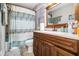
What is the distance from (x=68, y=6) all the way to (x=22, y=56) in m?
0.90

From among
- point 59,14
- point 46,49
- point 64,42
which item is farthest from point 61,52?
point 59,14

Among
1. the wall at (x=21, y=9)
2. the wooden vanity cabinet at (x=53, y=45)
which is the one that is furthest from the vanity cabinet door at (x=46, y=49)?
the wall at (x=21, y=9)

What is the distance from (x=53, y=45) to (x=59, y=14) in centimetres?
47

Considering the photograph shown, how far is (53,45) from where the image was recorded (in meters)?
1.53

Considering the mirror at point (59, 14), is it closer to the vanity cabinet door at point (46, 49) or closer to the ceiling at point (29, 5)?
the ceiling at point (29, 5)

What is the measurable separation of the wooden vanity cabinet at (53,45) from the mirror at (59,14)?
26cm

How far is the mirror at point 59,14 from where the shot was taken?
5.36 ft

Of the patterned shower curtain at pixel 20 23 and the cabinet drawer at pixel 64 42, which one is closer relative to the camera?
the cabinet drawer at pixel 64 42

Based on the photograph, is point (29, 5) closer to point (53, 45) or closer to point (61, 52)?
point (53, 45)

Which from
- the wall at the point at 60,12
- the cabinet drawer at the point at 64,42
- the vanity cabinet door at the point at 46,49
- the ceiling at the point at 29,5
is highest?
the ceiling at the point at 29,5

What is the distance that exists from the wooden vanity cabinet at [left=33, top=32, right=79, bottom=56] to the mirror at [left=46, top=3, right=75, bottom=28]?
0.26 metres

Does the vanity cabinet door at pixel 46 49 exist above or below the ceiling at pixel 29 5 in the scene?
below

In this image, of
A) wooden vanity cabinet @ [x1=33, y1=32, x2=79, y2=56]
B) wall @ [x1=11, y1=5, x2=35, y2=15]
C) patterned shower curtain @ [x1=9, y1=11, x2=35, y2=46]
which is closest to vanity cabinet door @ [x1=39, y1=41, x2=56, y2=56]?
wooden vanity cabinet @ [x1=33, y1=32, x2=79, y2=56]

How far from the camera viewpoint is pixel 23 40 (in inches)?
66.6
